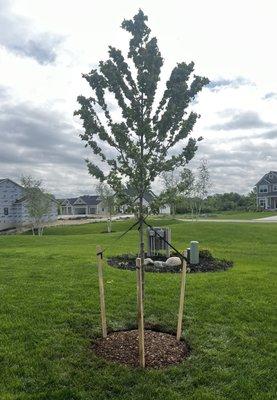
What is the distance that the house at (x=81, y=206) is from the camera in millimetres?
111000

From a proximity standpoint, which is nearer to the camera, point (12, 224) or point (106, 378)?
point (106, 378)

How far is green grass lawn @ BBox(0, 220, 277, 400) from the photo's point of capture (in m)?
5.27

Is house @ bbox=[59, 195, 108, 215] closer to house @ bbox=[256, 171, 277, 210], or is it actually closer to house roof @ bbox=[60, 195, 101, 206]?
house roof @ bbox=[60, 195, 101, 206]

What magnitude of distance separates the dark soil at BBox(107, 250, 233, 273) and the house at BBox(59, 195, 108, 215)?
305 ft

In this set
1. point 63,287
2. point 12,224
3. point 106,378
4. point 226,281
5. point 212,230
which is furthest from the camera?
point 12,224

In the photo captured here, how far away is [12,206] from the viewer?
210 feet

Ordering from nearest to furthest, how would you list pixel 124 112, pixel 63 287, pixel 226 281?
pixel 124 112, pixel 63 287, pixel 226 281

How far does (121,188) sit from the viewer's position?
7379mm

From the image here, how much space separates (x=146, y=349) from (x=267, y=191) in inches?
3409

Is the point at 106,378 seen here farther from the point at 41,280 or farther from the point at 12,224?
the point at 12,224

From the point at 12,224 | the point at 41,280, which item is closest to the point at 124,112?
the point at 41,280

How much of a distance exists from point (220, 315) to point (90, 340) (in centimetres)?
286

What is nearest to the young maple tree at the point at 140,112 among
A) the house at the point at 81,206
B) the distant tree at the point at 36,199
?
the distant tree at the point at 36,199

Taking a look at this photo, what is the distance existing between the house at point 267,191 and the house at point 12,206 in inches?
1930
